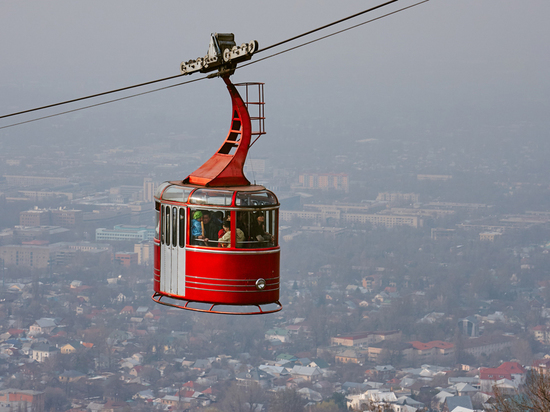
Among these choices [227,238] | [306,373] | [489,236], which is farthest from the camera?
[489,236]

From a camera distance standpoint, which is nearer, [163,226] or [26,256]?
[163,226]

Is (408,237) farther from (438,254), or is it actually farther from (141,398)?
(141,398)

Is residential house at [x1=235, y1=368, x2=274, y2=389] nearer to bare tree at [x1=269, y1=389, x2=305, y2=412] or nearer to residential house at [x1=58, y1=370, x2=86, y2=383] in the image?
bare tree at [x1=269, y1=389, x2=305, y2=412]

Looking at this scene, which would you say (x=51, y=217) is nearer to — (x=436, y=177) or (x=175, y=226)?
(x=436, y=177)

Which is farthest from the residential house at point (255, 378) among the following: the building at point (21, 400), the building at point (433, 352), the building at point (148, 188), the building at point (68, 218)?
the building at point (148, 188)

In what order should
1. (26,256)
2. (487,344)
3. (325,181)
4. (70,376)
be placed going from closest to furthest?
(70,376)
(487,344)
(26,256)
(325,181)

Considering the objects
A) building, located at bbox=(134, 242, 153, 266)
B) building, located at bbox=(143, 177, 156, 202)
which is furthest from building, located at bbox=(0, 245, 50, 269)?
building, located at bbox=(143, 177, 156, 202)

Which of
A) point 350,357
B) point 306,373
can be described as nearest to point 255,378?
point 306,373
